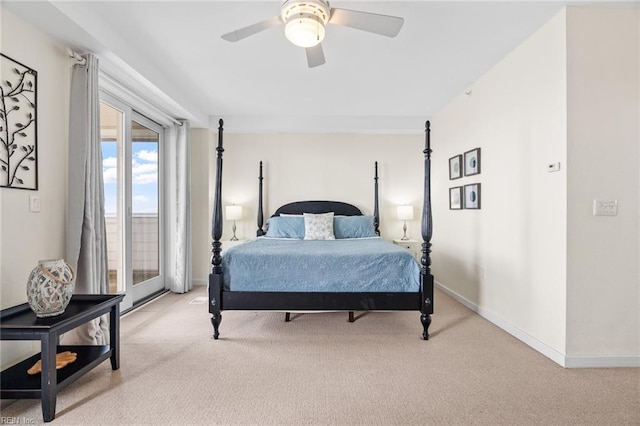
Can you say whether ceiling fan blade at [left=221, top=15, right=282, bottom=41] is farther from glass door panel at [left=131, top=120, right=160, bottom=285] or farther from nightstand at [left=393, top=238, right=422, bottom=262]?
nightstand at [left=393, top=238, right=422, bottom=262]

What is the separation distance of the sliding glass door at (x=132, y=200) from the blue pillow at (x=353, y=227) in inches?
98.2

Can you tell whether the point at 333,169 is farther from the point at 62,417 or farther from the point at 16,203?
the point at 62,417

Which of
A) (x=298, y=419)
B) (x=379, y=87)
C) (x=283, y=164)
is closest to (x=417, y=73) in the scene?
(x=379, y=87)

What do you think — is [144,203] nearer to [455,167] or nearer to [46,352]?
[46,352]

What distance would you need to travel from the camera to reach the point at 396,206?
5121 millimetres

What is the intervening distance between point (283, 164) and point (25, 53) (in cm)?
332

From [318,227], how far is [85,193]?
2.68 m

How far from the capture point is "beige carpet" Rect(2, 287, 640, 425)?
69.1 inches

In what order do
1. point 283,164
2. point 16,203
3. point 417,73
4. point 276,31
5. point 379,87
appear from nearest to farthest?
point 16,203 → point 276,31 → point 417,73 → point 379,87 → point 283,164

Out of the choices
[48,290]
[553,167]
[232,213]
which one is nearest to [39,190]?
[48,290]

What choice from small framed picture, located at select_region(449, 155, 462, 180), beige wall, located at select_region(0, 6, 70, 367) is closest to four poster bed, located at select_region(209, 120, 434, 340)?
beige wall, located at select_region(0, 6, 70, 367)

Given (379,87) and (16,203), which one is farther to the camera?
(379,87)

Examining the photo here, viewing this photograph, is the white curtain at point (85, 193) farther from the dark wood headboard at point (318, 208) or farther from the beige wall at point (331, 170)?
the dark wood headboard at point (318, 208)

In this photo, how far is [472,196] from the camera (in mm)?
3566
